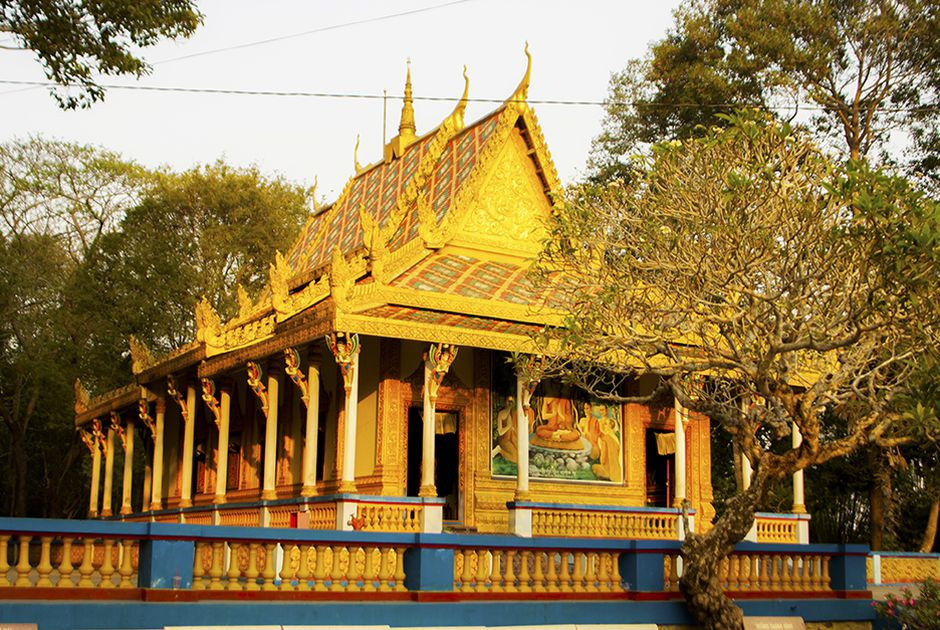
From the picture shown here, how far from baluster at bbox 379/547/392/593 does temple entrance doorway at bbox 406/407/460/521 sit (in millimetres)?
8762

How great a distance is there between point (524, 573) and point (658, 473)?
12.8 metres

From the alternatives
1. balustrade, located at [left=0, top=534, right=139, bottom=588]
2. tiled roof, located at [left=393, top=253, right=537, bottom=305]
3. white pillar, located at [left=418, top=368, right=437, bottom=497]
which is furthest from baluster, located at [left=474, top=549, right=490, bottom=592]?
tiled roof, located at [left=393, top=253, right=537, bottom=305]

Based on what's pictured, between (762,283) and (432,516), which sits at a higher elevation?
(762,283)

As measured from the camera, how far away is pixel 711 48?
31.2 meters

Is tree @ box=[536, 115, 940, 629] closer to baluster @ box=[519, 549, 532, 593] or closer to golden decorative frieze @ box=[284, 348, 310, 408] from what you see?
baluster @ box=[519, 549, 532, 593]

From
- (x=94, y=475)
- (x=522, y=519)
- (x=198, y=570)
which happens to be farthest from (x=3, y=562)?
(x=94, y=475)

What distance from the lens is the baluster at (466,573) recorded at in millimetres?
11228

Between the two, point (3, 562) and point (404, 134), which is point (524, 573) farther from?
point (404, 134)

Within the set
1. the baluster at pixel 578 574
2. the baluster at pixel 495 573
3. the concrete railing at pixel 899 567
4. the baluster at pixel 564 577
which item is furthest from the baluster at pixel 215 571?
the concrete railing at pixel 899 567

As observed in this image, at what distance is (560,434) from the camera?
2112 cm

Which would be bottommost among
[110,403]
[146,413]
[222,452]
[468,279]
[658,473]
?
[658,473]

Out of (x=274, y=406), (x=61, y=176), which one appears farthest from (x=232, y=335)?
(x=61, y=176)

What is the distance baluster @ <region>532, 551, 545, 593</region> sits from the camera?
11.6 metres

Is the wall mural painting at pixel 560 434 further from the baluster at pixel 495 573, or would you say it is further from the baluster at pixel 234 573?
the baluster at pixel 234 573
